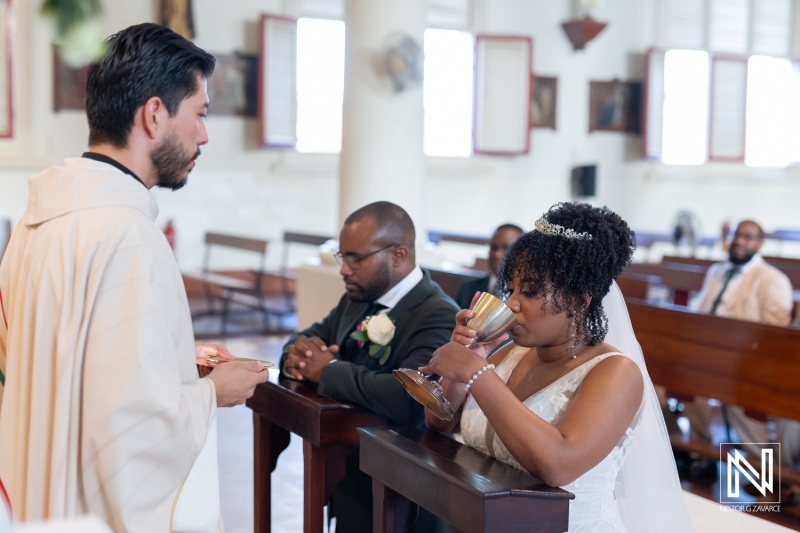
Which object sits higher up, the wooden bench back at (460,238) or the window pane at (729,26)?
the window pane at (729,26)

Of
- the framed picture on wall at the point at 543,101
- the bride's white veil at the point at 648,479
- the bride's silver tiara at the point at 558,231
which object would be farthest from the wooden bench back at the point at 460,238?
the bride's silver tiara at the point at 558,231

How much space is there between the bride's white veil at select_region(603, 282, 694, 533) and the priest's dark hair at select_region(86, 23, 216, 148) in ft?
4.26

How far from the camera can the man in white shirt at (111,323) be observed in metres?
1.94

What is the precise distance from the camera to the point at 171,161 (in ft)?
7.04

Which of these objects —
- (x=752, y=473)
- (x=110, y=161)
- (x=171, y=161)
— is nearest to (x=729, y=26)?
(x=752, y=473)

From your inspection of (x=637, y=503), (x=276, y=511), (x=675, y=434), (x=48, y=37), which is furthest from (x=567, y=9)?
(x=637, y=503)

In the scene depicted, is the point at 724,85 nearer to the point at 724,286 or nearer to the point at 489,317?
the point at 724,286

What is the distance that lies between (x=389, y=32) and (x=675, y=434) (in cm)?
328

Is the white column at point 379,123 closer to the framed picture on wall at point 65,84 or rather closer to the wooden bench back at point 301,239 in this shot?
the wooden bench back at point 301,239

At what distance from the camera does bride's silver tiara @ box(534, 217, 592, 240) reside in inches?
95.3

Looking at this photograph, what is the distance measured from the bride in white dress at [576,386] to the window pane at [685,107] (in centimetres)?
1292

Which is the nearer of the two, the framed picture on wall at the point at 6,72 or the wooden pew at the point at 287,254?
the wooden pew at the point at 287,254

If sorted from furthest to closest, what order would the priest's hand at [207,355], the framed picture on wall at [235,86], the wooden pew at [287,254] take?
the framed picture on wall at [235,86] < the wooden pew at [287,254] < the priest's hand at [207,355]

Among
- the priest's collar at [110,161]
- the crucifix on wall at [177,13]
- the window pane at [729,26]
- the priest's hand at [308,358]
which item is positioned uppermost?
the window pane at [729,26]
